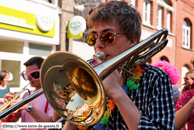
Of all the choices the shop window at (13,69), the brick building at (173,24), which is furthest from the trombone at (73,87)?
the brick building at (173,24)

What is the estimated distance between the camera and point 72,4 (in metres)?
8.34

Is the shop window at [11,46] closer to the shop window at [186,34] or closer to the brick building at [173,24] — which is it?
the brick building at [173,24]

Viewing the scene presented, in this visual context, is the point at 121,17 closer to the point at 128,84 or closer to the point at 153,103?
the point at 128,84

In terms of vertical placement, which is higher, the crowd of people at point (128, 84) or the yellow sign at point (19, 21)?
the yellow sign at point (19, 21)

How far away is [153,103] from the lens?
3.98 feet

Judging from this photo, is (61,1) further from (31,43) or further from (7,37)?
(7,37)

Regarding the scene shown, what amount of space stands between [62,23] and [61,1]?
2.77 feet

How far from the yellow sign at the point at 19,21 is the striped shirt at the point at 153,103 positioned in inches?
219

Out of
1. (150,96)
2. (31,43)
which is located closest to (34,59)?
(150,96)

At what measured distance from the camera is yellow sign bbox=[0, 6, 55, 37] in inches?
239

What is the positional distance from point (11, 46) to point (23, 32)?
59 centimetres

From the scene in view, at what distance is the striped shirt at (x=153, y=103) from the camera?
1.16 metres

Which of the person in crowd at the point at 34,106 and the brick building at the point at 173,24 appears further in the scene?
the brick building at the point at 173,24

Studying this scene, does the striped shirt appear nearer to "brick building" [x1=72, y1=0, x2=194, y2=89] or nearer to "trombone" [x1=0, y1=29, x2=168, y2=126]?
"trombone" [x1=0, y1=29, x2=168, y2=126]
